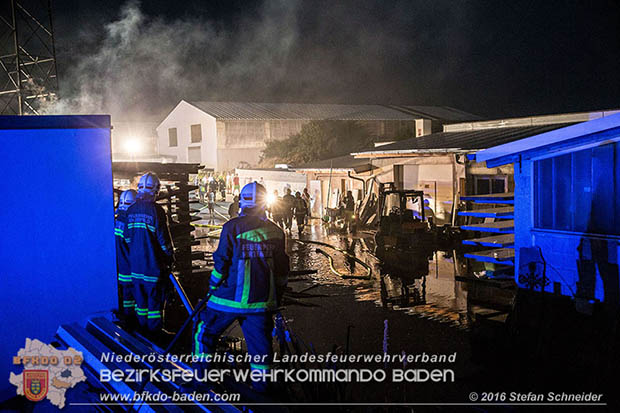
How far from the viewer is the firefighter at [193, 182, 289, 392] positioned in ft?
13.4

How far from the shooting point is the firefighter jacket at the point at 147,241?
5.14 metres

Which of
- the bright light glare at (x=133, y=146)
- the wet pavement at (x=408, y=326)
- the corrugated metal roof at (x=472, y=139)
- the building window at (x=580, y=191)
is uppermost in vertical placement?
the bright light glare at (x=133, y=146)

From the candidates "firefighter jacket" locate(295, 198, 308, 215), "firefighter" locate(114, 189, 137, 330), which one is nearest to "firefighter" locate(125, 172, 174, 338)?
"firefighter" locate(114, 189, 137, 330)

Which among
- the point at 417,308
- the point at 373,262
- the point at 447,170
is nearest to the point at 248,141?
the point at 447,170

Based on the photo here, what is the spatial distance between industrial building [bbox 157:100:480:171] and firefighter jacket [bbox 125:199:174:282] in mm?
35175

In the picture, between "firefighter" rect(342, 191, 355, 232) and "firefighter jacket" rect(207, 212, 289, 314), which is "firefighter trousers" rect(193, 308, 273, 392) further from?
"firefighter" rect(342, 191, 355, 232)

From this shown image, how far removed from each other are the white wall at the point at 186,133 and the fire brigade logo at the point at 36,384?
120 ft

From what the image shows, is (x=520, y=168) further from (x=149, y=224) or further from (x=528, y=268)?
(x=149, y=224)

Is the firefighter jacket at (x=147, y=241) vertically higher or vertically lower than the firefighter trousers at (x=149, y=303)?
higher

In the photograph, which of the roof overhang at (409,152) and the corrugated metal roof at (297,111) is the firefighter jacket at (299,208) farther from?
the corrugated metal roof at (297,111)

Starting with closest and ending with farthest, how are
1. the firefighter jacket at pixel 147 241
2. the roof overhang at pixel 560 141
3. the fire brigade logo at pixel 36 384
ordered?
the fire brigade logo at pixel 36 384 < the firefighter jacket at pixel 147 241 < the roof overhang at pixel 560 141

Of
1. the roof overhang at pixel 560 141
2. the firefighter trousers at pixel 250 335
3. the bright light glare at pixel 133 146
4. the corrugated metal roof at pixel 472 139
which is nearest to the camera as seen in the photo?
the firefighter trousers at pixel 250 335

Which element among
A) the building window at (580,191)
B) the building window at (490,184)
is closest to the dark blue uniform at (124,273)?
the building window at (580,191)

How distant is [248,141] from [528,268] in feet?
118
